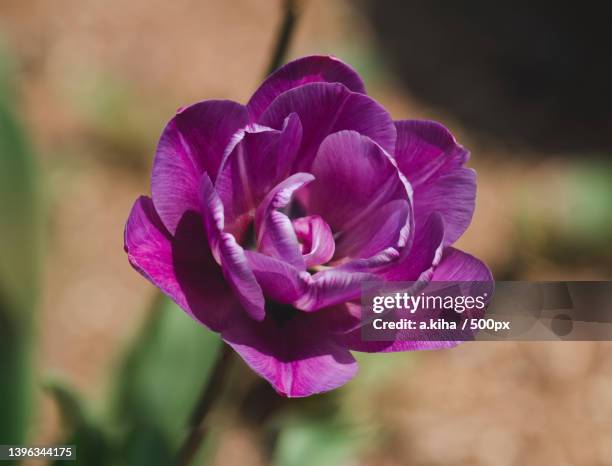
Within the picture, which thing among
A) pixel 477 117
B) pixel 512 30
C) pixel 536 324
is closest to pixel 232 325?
pixel 536 324

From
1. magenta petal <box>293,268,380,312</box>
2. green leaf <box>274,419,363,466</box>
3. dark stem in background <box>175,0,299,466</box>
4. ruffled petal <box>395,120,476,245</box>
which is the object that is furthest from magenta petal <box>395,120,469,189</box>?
green leaf <box>274,419,363,466</box>

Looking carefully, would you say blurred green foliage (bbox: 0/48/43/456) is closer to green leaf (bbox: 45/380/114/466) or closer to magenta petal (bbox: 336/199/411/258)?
green leaf (bbox: 45/380/114/466)

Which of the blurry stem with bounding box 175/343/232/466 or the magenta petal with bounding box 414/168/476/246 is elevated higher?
the magenta petal with bounding box 414/168/476/246

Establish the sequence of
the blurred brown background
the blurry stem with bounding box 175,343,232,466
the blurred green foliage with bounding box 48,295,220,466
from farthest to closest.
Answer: the blurred brown background, the blurred green foliage with bounding box 48,295,220,466, the blurry stem with bounding box 175,343,232,466

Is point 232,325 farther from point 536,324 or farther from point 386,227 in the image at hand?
point 536,324

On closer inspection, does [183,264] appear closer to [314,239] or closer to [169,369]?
[314,239]

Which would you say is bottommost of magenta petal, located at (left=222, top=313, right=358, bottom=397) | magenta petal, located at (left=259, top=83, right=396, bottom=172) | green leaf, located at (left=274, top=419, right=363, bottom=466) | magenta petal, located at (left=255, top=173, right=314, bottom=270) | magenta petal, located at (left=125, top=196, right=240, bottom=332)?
green leaf, located at (left=274, top=419, right=363, bottom=466)

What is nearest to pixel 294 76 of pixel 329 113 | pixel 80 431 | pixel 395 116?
pixel 329 113
